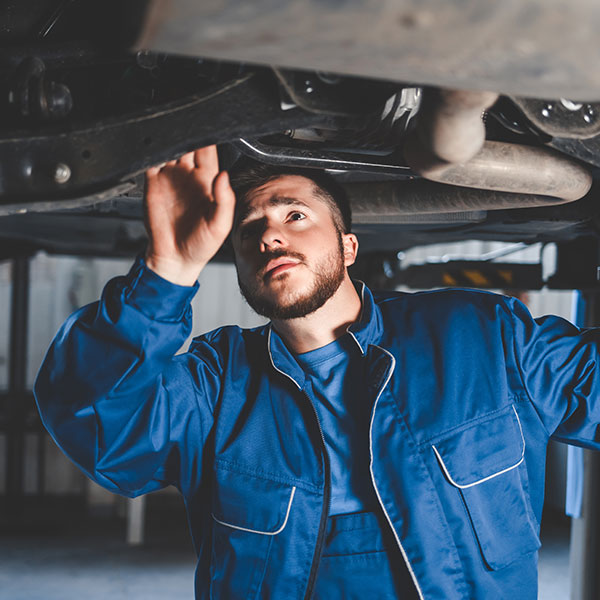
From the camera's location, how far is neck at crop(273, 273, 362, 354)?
1.17 m

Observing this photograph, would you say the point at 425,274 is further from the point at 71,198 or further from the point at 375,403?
the point at 71,198

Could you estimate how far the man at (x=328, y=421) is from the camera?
0.96m

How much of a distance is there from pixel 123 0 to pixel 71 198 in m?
0.27

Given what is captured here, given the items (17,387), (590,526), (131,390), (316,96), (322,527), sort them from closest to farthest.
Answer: (316,96), (131,390), (322,527), (590,526), (17,387)

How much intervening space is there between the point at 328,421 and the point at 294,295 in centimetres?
22

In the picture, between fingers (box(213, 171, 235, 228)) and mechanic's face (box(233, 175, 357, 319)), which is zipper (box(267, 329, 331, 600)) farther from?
fingers (box(213, 171, 235, 228))

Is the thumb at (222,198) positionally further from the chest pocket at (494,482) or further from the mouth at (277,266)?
the chest pocket at (494,482)

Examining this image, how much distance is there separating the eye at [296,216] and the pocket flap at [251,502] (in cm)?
44

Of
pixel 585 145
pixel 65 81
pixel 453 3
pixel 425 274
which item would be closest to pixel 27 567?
pixel 425 274

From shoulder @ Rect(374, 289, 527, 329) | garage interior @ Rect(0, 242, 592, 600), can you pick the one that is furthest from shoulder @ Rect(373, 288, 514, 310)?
garage interior @ Rect(0, 242, 592, 600)

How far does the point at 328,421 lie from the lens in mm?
1119

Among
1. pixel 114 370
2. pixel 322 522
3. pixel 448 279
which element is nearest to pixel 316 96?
pixel 114 370

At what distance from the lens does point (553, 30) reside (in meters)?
0.36

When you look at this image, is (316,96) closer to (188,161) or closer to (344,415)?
(188,161)
